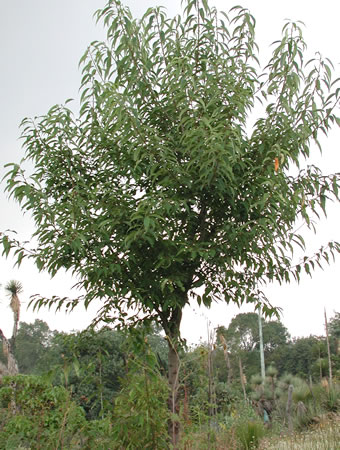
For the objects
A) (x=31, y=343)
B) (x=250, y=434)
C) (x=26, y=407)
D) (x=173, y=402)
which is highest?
(x=31, y=343)

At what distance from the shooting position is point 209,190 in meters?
5.36

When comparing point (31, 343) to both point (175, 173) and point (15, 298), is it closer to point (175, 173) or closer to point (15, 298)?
point (15, 298)

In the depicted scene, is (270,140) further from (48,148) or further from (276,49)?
(48,148)

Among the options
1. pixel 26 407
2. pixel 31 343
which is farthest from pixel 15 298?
pixel 31 343

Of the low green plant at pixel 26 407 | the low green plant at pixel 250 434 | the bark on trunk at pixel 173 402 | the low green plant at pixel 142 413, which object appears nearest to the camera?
the bark on trunk at pixel 173 402

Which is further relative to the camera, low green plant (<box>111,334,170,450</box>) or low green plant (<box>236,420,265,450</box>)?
low green plant (<box>236,420,265,450</box>)

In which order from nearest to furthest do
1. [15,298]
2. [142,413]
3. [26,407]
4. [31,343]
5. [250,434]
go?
[142,413], [250,434], [26,407], [15,298], [31,343]

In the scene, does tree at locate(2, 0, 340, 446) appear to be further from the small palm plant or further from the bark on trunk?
the small palm plant

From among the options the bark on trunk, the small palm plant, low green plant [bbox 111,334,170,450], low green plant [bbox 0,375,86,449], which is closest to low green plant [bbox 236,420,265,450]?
low green plant [bbox 0,375,86,449]

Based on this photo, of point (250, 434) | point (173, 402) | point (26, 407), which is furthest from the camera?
point (26, 407)

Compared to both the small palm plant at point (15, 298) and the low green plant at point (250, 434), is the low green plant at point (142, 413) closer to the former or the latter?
the low green plant at point (250, 434)

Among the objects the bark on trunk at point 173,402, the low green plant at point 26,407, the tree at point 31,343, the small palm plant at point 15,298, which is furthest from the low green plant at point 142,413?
the tree at point 31,343

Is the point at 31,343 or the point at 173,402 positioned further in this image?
the point at 31,343

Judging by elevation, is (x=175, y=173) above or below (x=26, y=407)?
above
